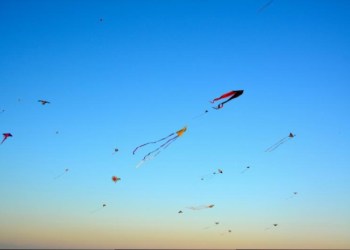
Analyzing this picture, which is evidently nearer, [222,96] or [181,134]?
[222,96]

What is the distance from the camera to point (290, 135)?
35.2m

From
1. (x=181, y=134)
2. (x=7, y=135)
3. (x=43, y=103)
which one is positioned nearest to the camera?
(x=181, y=134)

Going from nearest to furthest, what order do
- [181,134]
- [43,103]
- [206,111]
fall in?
[206,111] → [181,134] → [43,103]

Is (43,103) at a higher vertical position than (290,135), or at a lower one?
higher

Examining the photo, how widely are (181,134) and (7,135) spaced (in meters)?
24.5

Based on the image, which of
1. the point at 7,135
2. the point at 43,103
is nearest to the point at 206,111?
the point at 43,103

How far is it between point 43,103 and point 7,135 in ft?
29.2

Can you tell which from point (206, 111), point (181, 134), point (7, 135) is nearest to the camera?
point (206, 111)

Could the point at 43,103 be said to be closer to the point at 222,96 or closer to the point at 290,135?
the point at 222,96

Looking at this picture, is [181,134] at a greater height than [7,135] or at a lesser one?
lesser

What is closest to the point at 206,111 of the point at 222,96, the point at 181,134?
the point at 222,96

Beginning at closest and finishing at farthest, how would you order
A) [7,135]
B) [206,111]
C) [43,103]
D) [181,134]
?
[206,111] < [181,134] < [43,103] < [7,135]

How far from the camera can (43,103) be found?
1367 inches

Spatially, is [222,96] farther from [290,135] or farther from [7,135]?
[7,135]
